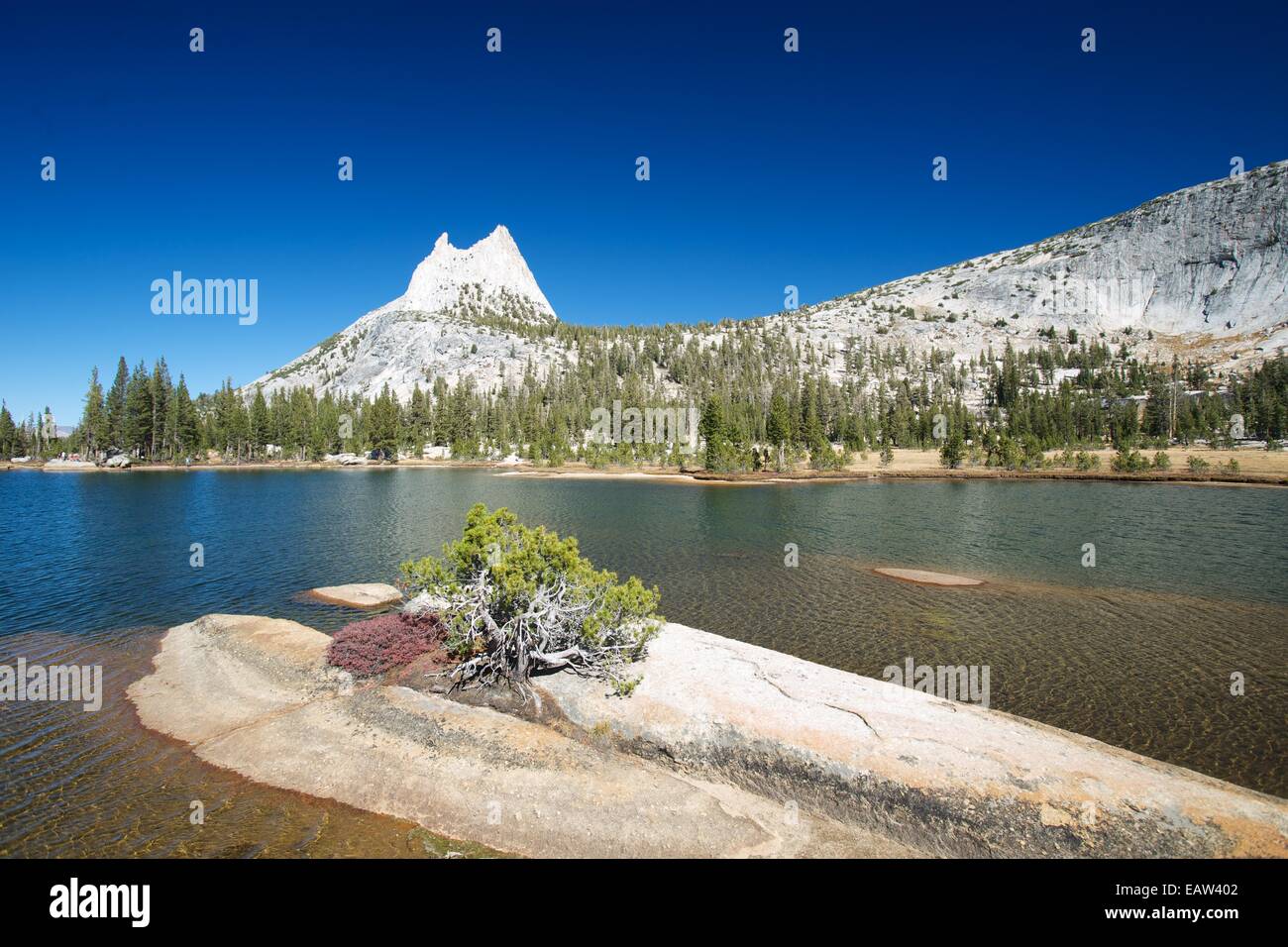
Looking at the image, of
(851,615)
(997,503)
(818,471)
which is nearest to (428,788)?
(851,615)

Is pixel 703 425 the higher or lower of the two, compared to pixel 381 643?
higher

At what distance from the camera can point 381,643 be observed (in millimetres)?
20094

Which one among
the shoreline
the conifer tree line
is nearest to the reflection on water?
the shoreline

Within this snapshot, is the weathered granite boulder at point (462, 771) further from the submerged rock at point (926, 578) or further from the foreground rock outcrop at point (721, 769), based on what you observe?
the submerged rock at point (926, 578)

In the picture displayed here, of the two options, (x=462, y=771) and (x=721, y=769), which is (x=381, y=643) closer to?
(x=462, y=771)

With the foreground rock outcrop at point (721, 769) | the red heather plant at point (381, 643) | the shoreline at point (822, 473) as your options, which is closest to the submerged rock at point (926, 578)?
the foreground rock outcrop at point (721, 769)

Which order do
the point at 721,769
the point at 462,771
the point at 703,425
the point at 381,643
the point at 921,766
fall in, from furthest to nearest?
the point at 703,425
the point at 381,643
the point at 721,769
the point at 462,771
the point at 921,766

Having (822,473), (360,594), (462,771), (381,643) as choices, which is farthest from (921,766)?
(822,473)

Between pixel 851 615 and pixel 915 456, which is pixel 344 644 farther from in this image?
pixel 915 456

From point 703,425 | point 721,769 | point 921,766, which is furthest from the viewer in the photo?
point 703,425

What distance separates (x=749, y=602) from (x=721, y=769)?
15829mm

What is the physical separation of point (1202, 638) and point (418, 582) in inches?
1210

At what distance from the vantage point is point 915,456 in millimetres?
139625
